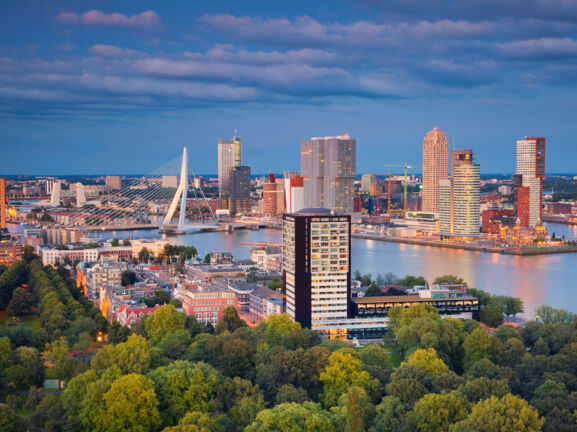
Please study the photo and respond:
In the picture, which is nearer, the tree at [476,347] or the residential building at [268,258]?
the tree at [476,347]

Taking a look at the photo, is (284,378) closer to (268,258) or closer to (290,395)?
(290,395)

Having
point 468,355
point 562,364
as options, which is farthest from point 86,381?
point 562,364

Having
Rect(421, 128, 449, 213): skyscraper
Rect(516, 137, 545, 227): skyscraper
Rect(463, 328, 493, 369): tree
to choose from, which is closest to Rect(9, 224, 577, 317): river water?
Rect(516, 137, 545, 227): skyscraper

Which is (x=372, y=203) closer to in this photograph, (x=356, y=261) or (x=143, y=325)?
(x=356, y=261)

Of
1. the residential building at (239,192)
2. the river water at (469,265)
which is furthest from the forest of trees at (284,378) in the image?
the residential building at (239,192)

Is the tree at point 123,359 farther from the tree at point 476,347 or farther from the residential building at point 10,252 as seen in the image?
the residential building at point 10,252

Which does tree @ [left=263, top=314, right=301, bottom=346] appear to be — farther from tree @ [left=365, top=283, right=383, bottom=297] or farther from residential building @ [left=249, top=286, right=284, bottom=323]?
tree @ [left=365, top=283, right=383, bottom=297]

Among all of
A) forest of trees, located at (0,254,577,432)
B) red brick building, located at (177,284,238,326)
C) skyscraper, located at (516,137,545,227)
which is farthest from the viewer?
skyscraper, located at (516,137,545,227)
